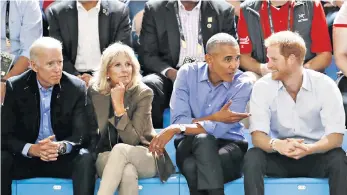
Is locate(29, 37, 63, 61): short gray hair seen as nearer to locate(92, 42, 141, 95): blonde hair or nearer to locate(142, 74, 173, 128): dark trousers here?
locate(92, 42, 141, 95): blonde hair

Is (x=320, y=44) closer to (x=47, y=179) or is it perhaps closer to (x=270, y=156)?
(x=270, y=156)

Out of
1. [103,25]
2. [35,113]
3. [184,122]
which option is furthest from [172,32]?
[35,113]

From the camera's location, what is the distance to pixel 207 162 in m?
4.50

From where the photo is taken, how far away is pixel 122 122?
15.5ft

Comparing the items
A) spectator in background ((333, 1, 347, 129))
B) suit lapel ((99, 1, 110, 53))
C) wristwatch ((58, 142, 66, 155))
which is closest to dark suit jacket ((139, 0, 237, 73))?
suit lapel ((99, 1, 110, 53))

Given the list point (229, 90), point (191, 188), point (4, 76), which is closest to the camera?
point (191, 188)

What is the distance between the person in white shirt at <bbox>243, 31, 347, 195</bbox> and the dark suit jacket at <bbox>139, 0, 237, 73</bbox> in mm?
1117

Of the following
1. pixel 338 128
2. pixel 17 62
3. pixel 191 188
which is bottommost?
pixel 191 188

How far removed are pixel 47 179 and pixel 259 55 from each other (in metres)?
1.90

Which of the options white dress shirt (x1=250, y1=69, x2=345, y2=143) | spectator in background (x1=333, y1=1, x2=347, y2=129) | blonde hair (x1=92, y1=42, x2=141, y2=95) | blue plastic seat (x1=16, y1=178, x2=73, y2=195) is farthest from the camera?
spectator in background (x1=333, y1=1, x2=347, y2=129)

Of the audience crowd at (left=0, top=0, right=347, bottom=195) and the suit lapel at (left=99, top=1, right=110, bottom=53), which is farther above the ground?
Answer: the suit lapel at (left=99, top=1, right=110, bottom=53)

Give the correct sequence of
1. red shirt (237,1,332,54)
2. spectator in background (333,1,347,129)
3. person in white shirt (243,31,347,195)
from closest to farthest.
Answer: person in white shirt (243,31,347,195) → spectator in background (333,1,347,129) → red shirt (237,1,332,54)

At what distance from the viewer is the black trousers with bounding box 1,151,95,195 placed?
464cm

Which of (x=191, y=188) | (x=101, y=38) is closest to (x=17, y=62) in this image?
(x=101, y=38)
